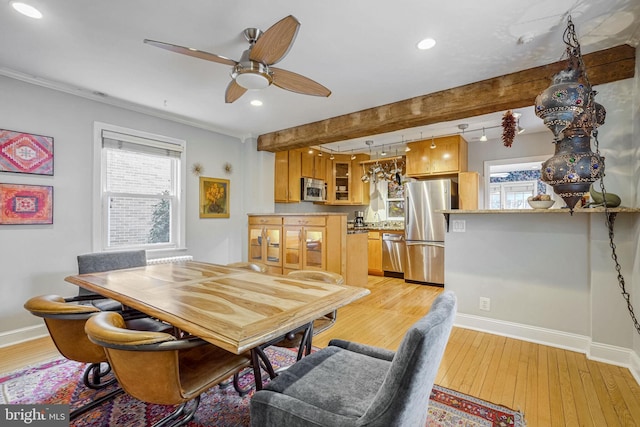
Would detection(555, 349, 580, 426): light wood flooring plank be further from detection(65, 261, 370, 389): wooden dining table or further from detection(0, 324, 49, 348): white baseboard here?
detection(0, 324, 49, 348): white baseboard

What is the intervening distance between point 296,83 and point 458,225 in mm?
2190

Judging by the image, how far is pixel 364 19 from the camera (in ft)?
6.20

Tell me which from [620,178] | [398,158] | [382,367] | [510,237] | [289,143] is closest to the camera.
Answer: [382,367]

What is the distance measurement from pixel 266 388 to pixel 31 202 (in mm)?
3061

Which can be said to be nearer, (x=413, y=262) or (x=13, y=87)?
(x=13, y=87)

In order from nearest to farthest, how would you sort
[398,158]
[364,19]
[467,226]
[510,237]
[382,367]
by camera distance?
[382,367] < [364,19] < [510,237] < [467,226] < [398,158]

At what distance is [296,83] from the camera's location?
7.14 ft

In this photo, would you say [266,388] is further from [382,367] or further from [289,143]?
[289,143]

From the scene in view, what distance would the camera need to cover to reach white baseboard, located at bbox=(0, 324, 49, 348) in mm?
2621

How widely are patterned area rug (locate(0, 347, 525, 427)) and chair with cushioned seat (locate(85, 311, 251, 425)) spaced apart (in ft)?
1.91

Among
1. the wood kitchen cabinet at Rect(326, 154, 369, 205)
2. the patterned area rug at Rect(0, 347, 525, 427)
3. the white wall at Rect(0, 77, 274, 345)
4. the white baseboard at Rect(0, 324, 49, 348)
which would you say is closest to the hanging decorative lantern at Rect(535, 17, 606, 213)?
the patterned area rug at Rect(0, 347, 525, 427)

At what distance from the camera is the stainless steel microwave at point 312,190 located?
544 centimetres

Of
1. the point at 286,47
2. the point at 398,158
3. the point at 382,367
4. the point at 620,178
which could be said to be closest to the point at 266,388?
the point at 382,367

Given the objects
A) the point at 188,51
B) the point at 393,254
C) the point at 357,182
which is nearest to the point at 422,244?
the point at 393,254
